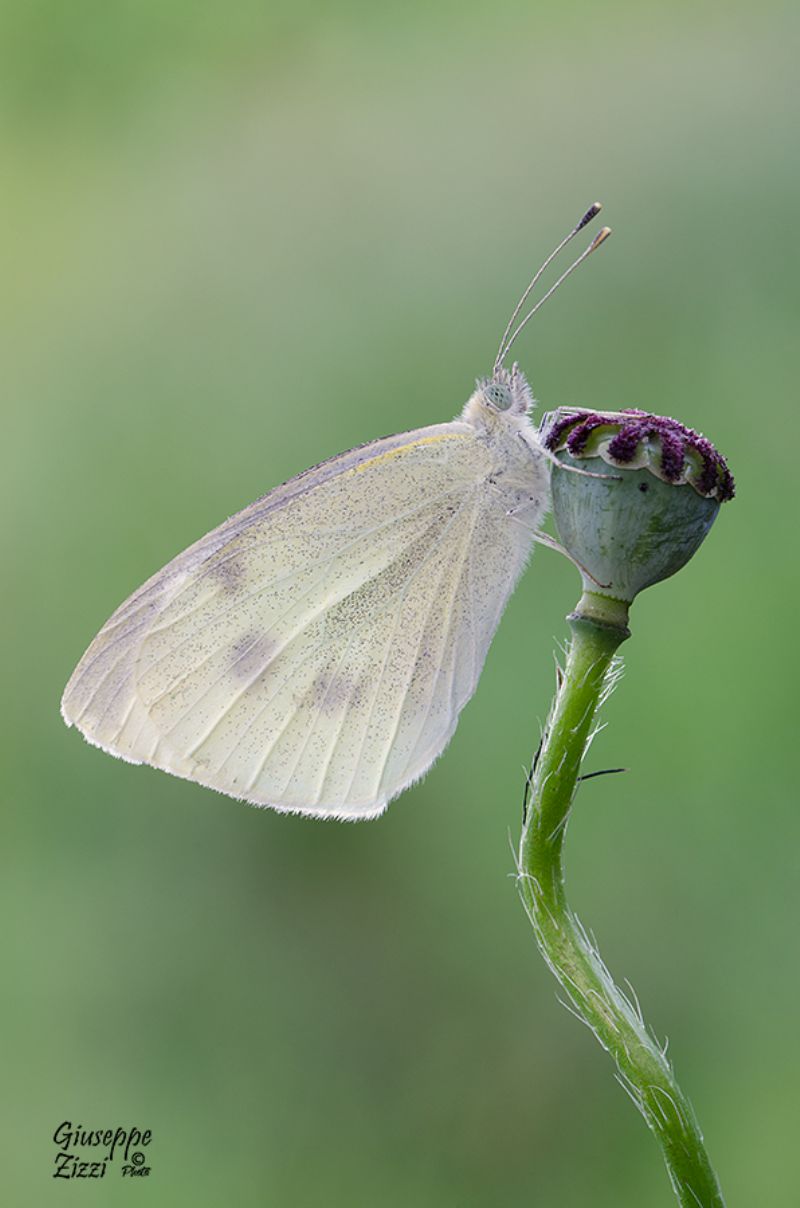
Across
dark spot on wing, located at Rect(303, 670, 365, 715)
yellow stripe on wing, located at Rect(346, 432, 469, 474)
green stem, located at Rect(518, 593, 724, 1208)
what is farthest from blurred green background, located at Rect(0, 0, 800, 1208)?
green stem, located at Rect(518, 593, 724, 1208)

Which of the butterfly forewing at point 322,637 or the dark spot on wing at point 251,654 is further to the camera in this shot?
the dark spot on wing at point 251,654

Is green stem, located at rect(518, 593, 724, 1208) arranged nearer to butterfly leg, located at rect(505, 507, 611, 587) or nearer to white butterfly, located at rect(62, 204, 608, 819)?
butterfly leg, located at rect(505, 507, 611, 587)

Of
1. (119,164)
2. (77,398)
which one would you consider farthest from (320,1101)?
(119,164)

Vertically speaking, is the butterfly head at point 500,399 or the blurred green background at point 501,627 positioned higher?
the butterfly head at point 500,399

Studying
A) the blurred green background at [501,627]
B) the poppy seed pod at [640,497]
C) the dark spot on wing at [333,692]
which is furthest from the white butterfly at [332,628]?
the blurred green background at [501,627]

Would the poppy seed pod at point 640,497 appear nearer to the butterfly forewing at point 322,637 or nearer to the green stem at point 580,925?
the green stem at point 580,925

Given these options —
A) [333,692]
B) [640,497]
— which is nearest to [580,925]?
[640,497]

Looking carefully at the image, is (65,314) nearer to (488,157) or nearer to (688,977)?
(488,157)
